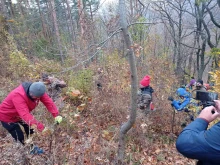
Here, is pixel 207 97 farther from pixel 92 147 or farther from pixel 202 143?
pixel 92 147

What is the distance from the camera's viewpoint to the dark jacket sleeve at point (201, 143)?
129 cm

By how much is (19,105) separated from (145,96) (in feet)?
11.4

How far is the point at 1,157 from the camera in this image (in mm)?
3619

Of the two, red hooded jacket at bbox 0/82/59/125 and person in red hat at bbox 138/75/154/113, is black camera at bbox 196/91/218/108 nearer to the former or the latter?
red hooded jacket at bbox 0/82/59/125

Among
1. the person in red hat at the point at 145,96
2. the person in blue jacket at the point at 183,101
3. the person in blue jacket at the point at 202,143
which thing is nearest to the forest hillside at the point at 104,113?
the person in red hat at the point at 145,96

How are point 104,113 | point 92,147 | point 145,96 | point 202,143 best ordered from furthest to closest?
point 104,113, point 145,96, point 92,147, point 202,143

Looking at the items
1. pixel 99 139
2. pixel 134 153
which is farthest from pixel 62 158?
pixel 134 153

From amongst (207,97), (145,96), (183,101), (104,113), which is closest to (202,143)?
(207,97)

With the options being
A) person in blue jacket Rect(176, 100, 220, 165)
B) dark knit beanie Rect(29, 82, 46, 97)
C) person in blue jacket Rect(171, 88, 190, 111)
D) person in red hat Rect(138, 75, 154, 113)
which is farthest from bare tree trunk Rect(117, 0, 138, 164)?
person in red hat Rect(138, 75, 154, 113)

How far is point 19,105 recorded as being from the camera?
10.8ft

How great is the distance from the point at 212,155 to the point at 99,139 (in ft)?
10.2

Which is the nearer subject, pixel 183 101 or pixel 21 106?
pixel 21 106

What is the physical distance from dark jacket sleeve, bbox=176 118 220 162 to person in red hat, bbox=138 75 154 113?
4.21 metres

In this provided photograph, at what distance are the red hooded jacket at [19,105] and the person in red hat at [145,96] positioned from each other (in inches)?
112
